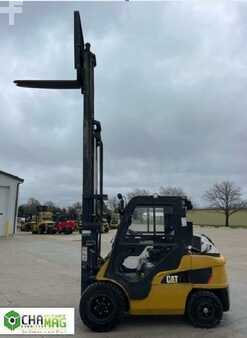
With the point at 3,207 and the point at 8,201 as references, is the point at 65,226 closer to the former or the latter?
the point at 8,201

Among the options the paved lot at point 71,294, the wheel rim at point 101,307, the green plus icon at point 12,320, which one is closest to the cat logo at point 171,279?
the paved lot at point 71,294

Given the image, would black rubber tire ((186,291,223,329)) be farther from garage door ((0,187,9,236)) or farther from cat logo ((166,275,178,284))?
garage door ((0,187,9,236))

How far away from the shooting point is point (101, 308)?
694cm

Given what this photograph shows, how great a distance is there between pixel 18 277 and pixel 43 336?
6094mm

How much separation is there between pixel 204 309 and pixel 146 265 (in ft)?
3.68

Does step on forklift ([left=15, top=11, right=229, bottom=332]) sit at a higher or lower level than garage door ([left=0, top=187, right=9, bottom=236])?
lower

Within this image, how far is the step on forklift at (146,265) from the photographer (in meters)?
6.95

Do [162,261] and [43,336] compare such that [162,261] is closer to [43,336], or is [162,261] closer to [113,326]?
[113,326]

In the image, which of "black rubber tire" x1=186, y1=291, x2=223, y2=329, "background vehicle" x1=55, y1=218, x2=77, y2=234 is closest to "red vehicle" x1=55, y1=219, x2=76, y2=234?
"background vehicle" x1=55, y1=218, x2=77, y2=234

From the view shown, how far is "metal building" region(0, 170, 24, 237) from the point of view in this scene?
112ft

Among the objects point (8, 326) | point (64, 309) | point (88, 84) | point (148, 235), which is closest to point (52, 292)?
point (64, 309)

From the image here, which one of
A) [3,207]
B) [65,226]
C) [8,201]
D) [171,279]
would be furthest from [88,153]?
[65,226]

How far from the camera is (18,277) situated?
1248 centimetres

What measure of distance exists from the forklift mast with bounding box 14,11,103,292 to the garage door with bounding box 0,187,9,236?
2757 cm
